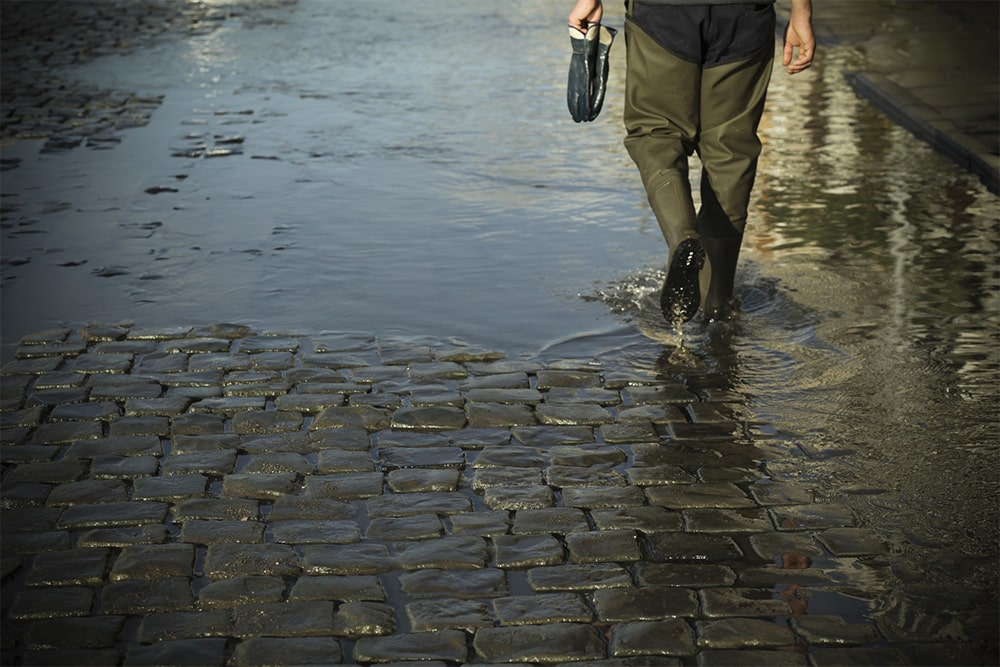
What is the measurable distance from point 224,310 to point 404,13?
1273 centimetres

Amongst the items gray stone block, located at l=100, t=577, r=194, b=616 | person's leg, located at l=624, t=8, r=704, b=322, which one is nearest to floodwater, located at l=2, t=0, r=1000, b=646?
person's leg, located at l=624, t=8, r=704, b=322

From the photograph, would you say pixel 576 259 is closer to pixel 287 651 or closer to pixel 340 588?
pixel 340 588

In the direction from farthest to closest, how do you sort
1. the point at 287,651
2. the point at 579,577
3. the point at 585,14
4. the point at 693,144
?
the point at 693,144, the point at 585,14, the point at 579,577, the point at 287,651

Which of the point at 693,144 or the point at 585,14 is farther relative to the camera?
the point at 693,144

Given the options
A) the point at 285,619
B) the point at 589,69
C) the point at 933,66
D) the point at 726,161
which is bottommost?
the point at 933,66

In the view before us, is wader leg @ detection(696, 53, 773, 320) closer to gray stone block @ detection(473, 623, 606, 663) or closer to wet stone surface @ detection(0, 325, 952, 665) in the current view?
wet stone surface @ detection(0, 325, 952, 665)

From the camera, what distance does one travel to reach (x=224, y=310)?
6.66 meters

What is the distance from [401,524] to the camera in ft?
14.5

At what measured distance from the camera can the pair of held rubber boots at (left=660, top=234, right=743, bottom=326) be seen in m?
5.74

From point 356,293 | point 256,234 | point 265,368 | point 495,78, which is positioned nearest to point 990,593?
point 265,368

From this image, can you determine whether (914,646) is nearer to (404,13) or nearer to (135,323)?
(135,323)

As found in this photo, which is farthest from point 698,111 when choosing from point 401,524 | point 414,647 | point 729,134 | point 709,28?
point 414,647

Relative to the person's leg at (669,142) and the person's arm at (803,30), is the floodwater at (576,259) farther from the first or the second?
the person's arm at (803,30)

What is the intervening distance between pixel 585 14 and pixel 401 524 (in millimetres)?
2538
